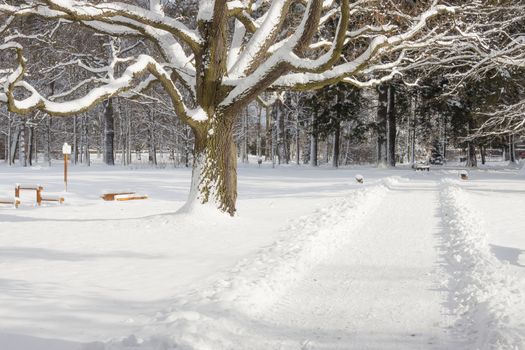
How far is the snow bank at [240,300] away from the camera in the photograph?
3.80 metres

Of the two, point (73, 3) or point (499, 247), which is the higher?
point (73, 3)

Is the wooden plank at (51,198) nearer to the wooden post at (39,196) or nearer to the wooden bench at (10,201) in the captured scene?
the wooden post at (39,196)

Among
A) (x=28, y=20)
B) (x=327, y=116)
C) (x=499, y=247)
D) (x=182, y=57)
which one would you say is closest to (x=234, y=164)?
(x=182, y=57)

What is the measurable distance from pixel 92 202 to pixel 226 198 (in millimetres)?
6082

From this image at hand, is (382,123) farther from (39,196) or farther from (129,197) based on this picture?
Answer: (39,196)

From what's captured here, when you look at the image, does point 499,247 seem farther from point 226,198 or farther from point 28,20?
point 28,20

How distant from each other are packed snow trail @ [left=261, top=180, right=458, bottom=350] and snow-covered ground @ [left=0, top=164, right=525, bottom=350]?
0.02 m

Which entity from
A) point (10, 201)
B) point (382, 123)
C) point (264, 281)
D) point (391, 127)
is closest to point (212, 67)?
point (264, 281)

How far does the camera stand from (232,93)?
998 centimetres

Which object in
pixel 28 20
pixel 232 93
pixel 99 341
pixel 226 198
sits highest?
pixel 28 20

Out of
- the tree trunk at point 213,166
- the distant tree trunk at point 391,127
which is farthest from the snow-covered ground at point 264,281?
the distant tree trunk at point 391,127

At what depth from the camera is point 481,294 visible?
5004 millimetres

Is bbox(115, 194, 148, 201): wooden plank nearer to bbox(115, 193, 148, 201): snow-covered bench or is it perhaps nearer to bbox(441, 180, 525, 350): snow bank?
bbox(115, 193, 148, 201): snow-covered bench

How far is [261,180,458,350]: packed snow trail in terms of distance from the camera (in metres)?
4.02
